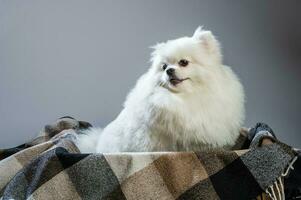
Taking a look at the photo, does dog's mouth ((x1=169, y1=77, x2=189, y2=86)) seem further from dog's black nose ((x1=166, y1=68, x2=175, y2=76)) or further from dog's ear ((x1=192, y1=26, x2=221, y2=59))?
dog's ear ((x1=192, y1=26, x2=221, y2=59))

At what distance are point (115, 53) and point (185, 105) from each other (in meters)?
0.72

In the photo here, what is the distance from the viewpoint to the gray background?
1.66m

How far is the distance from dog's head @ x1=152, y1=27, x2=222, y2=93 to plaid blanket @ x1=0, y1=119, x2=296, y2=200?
260mm

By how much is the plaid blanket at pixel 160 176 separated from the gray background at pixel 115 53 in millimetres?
766

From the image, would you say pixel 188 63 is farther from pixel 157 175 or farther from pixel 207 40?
pixel 157 175

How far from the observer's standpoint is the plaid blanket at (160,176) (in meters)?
0.87

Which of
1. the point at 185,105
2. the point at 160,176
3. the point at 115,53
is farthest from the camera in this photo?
the point at 115,53

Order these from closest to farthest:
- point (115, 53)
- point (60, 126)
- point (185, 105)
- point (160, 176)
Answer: point (160, 176) < point (185, 105) < point (60, 126) < point (115, 53)

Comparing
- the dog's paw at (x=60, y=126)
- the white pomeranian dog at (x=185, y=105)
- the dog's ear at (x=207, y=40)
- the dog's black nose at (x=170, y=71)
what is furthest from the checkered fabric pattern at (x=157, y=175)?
the dog's paw at (x=60, y=126)

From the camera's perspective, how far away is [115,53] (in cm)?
171

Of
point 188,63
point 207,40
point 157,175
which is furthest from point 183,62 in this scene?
point 157,175

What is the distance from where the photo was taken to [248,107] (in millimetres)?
1738

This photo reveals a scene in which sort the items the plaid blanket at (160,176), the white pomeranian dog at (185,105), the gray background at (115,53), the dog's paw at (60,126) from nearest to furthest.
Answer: the plaid blanket at (160,176) → the white pomeranian dog at (185,105) → the dog's paw at (60,126) → the gray background at (115,53)

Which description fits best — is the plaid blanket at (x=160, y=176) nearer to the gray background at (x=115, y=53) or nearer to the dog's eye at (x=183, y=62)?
the dog's eye at (x=183, y=62)
